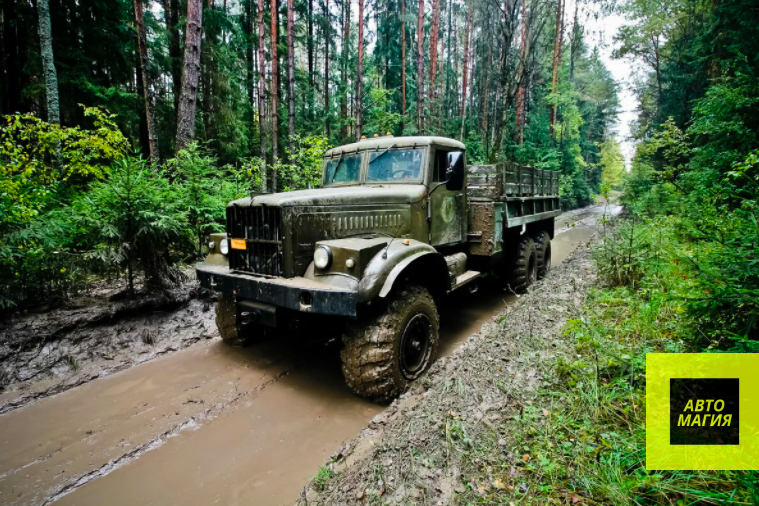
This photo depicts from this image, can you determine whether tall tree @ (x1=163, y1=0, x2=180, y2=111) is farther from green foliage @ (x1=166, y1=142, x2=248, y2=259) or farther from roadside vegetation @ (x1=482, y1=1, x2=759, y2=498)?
roadside vegetation @ (x1=482, y1=1, x2=759, y2=498)

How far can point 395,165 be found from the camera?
4480mm

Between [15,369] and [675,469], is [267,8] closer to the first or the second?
[15,369]

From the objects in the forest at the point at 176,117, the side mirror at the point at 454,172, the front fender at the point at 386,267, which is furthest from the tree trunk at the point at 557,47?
the front fender at the point at 386,267

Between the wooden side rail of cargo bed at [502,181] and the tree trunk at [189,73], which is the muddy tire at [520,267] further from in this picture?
the tree trunk at [189,73]

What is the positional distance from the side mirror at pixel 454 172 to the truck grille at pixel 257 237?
213 cm

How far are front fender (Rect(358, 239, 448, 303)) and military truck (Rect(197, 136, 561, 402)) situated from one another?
1 centimetres

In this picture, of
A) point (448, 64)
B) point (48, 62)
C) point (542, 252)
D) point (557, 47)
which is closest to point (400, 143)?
point (542, 252)

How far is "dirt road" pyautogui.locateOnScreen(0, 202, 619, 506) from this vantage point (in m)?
2.32

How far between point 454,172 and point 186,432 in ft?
12.2

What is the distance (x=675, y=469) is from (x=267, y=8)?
19452mm

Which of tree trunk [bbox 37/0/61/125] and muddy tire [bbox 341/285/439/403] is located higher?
tree trunk [bbox 37/0/61/125]

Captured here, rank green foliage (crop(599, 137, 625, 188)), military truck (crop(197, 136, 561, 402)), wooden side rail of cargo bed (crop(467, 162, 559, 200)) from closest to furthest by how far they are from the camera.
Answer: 1. military truck (crop(197, 136, 561, 402))
2. wooden side rail of cargo bed (crop(467, 162, 559, 200))
3. green foliage (crop(599, 137, 625, 188))

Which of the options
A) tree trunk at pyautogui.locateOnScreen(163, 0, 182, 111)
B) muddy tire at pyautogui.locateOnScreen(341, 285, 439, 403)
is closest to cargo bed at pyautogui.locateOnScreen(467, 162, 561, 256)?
muddy tire at pyautogui.locateOnScreen(341, 285, 439, 403)

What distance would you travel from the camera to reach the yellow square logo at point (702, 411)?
168 centimetres
